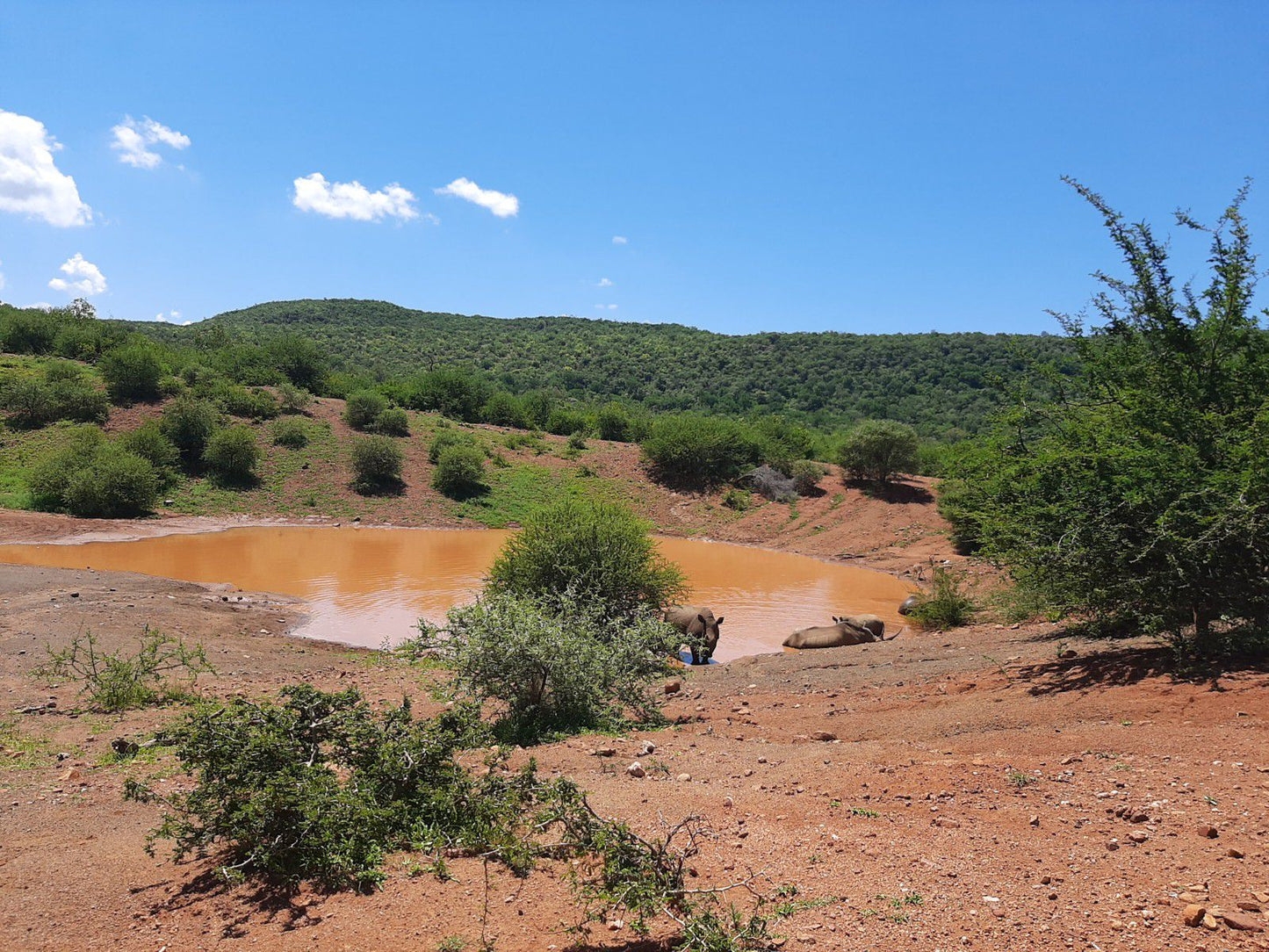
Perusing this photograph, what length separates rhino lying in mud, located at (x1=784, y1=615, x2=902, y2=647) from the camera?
1545cm

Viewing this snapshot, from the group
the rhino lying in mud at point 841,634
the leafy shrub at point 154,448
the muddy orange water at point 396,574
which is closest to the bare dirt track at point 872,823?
the rhino lying in mud at point 841,634

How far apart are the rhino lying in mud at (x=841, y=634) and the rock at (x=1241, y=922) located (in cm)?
1196

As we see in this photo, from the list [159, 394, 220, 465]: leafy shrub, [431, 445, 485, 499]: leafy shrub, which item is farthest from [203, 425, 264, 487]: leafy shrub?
[431, 445, 485, 499]: leafy shrub

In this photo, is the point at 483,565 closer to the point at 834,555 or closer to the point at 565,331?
the point at 834,555

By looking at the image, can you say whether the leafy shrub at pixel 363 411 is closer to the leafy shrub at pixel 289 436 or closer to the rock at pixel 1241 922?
the leafy shrub at pixel 289 436

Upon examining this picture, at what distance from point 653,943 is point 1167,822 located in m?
3.24

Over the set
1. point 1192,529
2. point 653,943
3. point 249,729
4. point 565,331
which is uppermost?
point 565,331

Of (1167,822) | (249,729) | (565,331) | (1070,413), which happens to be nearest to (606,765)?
(249,729)

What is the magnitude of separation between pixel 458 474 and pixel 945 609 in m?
27.9

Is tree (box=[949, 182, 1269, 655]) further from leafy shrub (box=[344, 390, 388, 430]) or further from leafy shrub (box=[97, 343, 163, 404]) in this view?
leafy shrub (box=[97, 343, 163, 404])

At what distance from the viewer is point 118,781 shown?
612 cm

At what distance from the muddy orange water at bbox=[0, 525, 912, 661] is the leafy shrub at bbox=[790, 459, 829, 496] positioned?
311 inches

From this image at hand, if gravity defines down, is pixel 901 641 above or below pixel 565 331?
below

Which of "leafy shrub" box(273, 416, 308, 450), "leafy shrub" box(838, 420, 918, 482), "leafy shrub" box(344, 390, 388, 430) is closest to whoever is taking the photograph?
"leafy shrub" box(838, 420, 918, 482)
